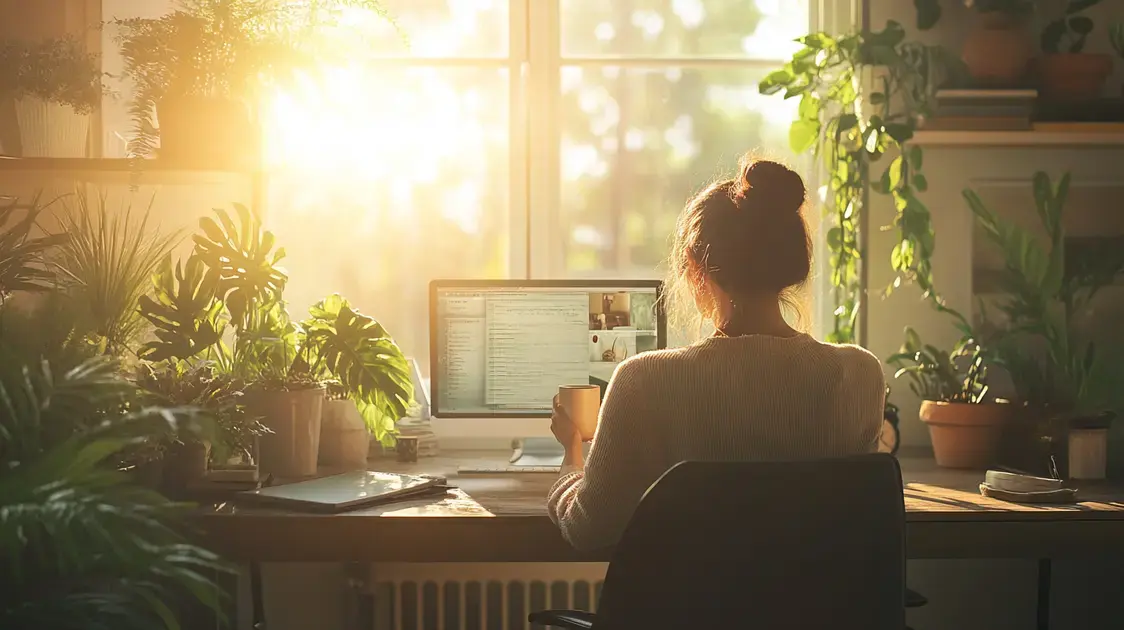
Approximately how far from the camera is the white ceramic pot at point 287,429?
2.16m

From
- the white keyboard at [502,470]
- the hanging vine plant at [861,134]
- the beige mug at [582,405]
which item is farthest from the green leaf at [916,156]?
the white keyboard at [502,470]

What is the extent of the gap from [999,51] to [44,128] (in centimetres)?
213

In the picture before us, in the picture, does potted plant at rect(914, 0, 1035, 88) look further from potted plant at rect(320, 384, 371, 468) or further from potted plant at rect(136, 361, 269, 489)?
potted plant at rect(136, 361, 269, 489)

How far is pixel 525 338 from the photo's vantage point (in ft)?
7.87

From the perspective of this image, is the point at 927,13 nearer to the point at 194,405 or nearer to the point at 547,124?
the point at 547,124

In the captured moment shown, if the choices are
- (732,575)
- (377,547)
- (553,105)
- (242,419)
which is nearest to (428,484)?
(377,547)

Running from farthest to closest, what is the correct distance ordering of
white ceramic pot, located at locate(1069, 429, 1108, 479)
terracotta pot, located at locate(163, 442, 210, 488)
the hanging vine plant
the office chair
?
1. the hanging vine plant
2. white ceramic pot, located at locate(1069, 429, 1108, 479)
3. terracotta pot, located at locate(163, 442, 210, 488)
4. the office chair

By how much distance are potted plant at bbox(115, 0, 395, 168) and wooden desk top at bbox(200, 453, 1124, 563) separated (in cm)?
83

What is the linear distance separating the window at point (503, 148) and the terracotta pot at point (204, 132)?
0.47m

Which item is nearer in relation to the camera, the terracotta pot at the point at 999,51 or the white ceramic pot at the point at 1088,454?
the white ceramic pot at the point at 1088,454

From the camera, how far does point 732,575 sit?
123cm

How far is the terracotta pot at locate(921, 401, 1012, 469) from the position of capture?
236 centimetres

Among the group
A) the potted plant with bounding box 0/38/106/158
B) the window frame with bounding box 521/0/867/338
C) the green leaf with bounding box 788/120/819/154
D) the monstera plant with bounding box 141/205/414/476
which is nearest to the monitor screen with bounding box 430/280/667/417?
the monstera plant with bounding box 141/205/414/476

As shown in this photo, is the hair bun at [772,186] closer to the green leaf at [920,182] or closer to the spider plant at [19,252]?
the green leaf at [920,182]
